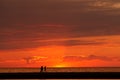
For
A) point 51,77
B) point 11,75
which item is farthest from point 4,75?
point 51,77

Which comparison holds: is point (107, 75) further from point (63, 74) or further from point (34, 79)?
point (34, 79)

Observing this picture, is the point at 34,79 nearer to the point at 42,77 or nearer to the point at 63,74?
the point at 42,77

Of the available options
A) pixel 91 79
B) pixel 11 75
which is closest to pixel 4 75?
pixel 11 75

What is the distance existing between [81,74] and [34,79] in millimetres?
5851

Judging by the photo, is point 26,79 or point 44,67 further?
point 44,67

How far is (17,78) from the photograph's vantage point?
47.1 m

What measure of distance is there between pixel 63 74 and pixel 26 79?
525 centimetres

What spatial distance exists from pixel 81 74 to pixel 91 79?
4030 mm

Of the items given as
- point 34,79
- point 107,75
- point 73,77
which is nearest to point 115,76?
point 107,75

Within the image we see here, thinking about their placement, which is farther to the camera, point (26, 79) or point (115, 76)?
point (115, 76)

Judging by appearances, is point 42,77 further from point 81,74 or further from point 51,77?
point 81,74

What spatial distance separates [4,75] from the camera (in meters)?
48.0

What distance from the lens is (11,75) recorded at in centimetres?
4853

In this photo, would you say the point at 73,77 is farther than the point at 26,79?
Yes
